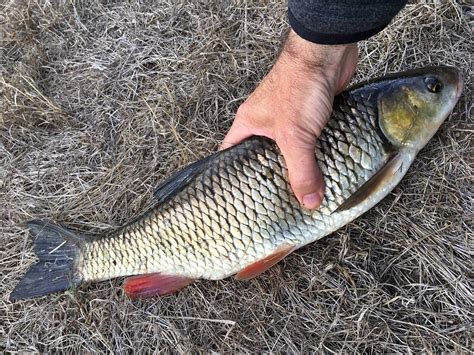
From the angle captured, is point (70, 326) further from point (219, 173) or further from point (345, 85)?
point (345, 85)

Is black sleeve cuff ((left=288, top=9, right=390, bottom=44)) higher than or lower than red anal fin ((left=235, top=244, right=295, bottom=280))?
higher

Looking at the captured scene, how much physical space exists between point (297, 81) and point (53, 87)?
1808 millimetres

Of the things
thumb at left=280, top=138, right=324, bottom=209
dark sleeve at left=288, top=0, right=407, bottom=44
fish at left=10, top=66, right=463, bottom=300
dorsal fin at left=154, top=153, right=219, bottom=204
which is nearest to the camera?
dark sleeve at left=288, top=0, right=407, bottom=44

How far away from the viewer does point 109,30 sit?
10.5 ft

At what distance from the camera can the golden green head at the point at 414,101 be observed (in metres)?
2.06

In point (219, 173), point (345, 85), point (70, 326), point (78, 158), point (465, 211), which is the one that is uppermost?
point (345, 85)

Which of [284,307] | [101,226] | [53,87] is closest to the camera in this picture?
[284,307]

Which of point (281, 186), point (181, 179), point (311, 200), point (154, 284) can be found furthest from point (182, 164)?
point (311, 200)

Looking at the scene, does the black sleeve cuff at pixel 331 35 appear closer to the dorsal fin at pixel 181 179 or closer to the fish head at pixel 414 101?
the fish head at pixel 414 101

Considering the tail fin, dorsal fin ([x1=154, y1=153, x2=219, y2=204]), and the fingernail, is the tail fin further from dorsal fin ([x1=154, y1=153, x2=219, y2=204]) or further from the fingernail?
the fingernail

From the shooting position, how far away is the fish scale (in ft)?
6.70

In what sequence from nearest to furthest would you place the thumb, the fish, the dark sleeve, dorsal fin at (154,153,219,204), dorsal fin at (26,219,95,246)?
the dark sleeve < the thumb < the fish < dorsal fin at (154,153,219,204) < dorsal fin at (26,219,95,246)

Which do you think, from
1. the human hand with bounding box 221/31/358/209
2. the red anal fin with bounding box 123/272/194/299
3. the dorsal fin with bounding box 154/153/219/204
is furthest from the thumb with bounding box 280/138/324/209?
the red anal fin with bounding box 123/272/194/299

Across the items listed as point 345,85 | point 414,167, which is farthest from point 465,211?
point 345,85
